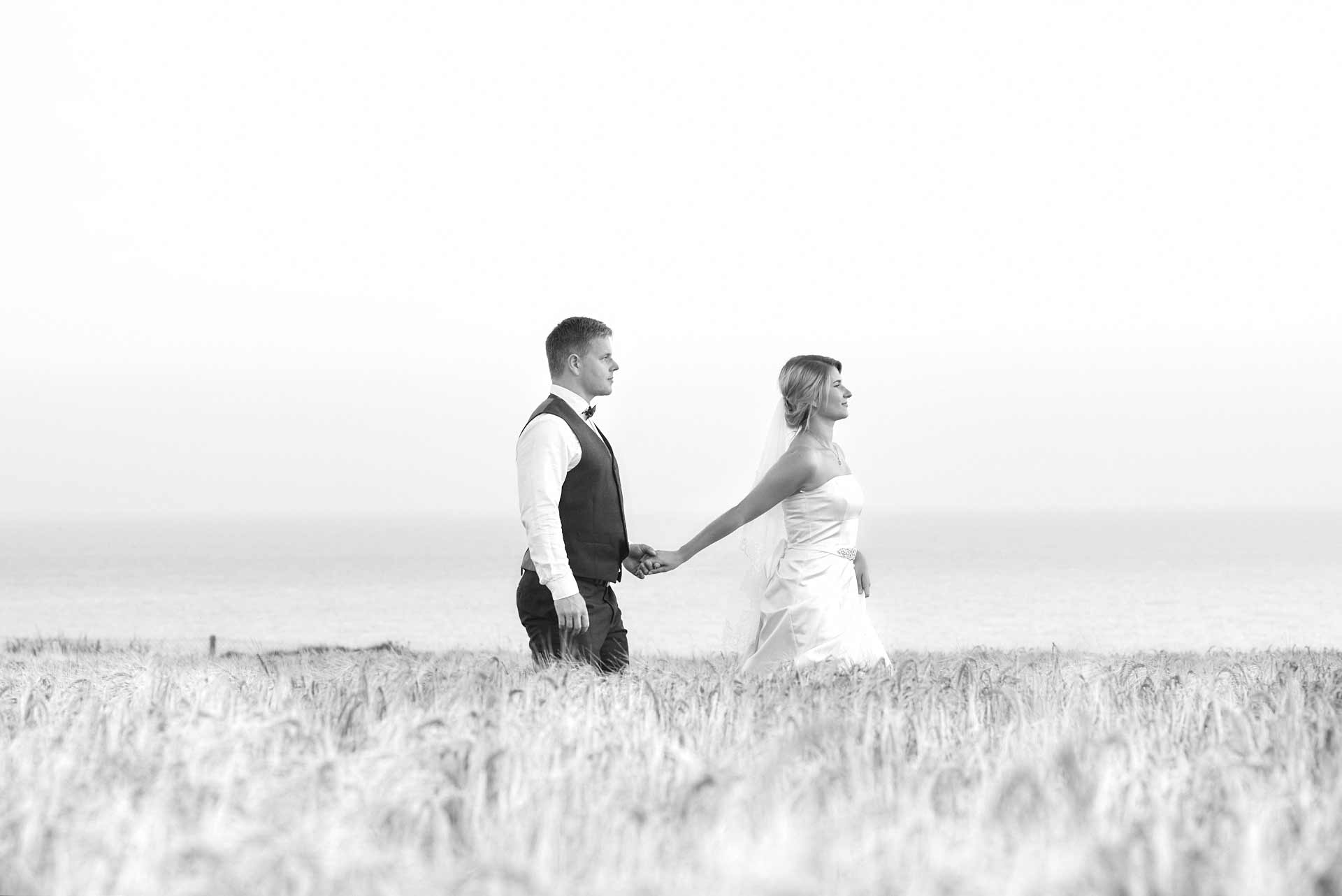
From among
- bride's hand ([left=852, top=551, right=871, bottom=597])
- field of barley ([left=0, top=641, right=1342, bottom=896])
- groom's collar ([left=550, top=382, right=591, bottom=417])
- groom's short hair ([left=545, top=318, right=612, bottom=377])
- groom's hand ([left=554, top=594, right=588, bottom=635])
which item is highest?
groom's short hair ([left=545, top=318, right=612, bottom=377])

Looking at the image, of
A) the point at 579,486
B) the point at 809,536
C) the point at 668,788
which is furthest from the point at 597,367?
the point at 668,788

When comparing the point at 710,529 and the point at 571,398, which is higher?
the point at 571,398

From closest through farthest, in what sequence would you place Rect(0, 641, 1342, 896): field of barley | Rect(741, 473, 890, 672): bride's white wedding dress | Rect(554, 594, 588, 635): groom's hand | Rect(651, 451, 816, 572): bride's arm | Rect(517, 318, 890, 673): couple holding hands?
Rect(0, 641, 1342, 896): field of barley → Rect(554, 594, 588, 635): groom's hand → Rect(517, 318, 890, 673): couple holding hands → Rect(651, 451, 816, 572): bride's arm → Rect(741, 473, 890, 672): bride's white wedding dress

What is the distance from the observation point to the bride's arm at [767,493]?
758 centimetres

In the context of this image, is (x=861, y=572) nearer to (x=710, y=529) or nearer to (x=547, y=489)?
(x=710, y=529)

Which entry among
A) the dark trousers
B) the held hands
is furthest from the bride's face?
the dark trousers

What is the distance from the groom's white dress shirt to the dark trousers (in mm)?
Answer: 165

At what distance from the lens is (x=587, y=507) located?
7.27 metres

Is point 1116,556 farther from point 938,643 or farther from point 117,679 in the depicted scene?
point 117,679

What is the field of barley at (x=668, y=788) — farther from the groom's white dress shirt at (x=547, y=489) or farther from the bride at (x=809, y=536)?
the bride at (x=809, y=536)

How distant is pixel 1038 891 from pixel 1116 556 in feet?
522

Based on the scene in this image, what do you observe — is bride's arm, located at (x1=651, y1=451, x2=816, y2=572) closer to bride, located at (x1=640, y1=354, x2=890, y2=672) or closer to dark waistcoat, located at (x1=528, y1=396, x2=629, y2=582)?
bride, located at (x1=640, y1=354, x2=890, y2=672)

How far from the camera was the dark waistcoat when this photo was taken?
23.6 ft

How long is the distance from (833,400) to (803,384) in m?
0.20
